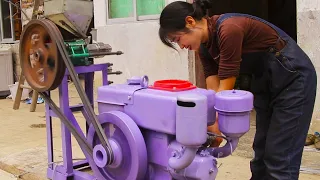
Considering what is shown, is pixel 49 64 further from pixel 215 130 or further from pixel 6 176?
pixel 6 176

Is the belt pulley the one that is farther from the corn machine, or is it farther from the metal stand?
the metal stand

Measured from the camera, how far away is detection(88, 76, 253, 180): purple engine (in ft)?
6.81

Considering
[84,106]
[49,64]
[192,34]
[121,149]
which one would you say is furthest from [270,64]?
[49,64]

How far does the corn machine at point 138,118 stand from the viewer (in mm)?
2102


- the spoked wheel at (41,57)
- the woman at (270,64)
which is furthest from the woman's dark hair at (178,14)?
the spoked wheel at (41,57)

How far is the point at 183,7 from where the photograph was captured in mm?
2211

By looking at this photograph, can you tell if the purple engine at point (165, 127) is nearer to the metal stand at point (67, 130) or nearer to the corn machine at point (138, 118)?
the corn machine at point (138, 118)

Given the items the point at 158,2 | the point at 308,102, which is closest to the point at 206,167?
the point at 308,102

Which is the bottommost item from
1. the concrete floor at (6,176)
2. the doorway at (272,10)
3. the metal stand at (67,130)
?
the concrete floor at (6,176)

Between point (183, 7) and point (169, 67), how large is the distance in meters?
3.16

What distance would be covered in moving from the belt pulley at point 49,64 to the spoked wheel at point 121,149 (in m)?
0.05

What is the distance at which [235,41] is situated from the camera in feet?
7.01

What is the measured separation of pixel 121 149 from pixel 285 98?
0.95 meters

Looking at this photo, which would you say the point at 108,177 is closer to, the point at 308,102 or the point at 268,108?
the point at 268,108
